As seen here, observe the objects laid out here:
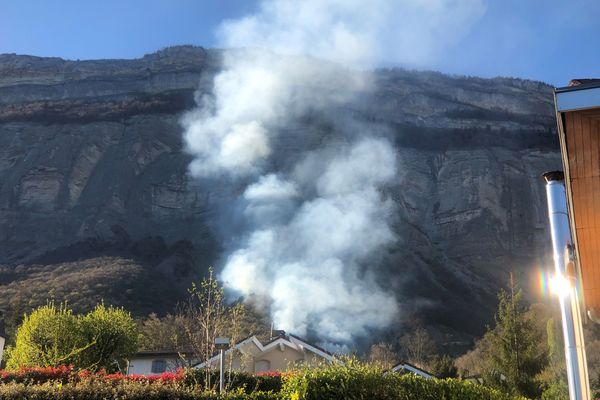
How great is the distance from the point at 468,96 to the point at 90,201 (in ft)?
262

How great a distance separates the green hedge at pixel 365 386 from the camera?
7977 millimetres

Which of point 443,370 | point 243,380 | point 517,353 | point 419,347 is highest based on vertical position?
point 419,347

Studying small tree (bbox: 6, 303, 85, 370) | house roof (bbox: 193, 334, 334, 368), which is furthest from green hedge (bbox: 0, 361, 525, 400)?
house roof (bbox: 193, 334, 334, 368)

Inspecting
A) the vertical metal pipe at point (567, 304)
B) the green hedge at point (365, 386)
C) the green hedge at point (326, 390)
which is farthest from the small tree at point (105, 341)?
the vertical metal pipe at point (567, 304)

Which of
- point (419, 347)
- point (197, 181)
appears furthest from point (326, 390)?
point (197, 181)

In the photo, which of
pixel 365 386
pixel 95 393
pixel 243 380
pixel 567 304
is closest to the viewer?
pixel 567 304

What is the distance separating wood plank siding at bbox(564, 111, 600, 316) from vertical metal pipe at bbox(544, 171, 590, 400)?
0.19m

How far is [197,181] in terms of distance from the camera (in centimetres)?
10431

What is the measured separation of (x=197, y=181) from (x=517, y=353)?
86993 millimetres

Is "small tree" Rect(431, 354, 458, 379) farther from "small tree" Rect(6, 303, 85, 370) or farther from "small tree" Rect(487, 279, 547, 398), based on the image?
"small tree" Rect(6, 303, 85, 370)

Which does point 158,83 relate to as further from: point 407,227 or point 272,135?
point 407,227

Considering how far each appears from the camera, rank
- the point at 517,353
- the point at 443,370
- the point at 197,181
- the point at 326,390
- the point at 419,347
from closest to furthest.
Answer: the point at 326,390, the point at 517,353, the point at 443,370, the point at 419,347, the point at 197,181

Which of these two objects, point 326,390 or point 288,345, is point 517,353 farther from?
point 326,390

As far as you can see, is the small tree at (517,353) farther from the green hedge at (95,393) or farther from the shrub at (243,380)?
the green hedge at (95,393)
